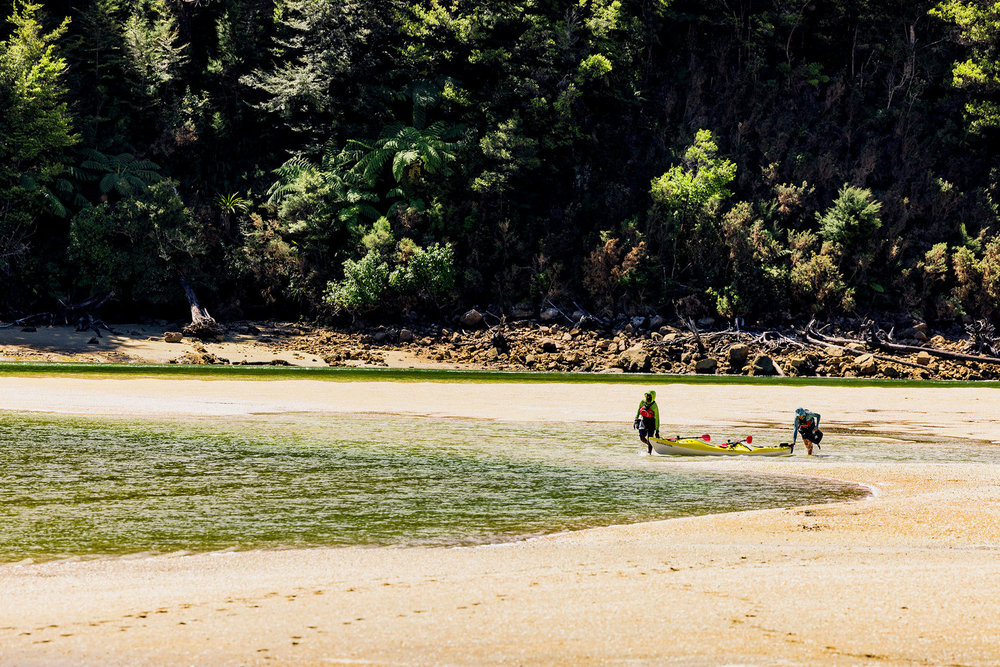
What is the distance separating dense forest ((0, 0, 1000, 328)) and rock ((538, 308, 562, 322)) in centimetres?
86

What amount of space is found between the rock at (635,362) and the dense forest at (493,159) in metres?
5.04

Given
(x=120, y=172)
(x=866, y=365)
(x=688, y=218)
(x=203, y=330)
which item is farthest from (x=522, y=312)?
(x=120, y=172)

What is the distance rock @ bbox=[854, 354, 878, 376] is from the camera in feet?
130

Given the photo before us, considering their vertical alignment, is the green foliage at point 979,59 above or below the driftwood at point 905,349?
above

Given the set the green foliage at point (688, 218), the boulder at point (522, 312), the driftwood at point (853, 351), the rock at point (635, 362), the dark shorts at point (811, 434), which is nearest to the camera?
the dark shorts at point (811, 434)

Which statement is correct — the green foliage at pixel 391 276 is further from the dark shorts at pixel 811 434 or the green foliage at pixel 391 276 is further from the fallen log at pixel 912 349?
the dark shorts at pixel 811 434

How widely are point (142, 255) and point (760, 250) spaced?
3153 cm

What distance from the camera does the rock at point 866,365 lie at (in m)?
39.7

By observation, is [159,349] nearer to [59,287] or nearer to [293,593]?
[59,287]

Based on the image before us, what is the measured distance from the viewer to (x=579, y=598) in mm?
6352

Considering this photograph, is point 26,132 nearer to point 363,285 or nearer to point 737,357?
point 363,285

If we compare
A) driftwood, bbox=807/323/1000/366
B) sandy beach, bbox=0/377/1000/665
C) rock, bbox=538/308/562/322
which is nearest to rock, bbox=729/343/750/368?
driftwood, bbox=807/323/1000/366

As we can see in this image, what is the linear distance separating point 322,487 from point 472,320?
31.7m

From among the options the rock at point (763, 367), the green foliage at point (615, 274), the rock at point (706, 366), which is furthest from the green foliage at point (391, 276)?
the rock at point (763, 367)
